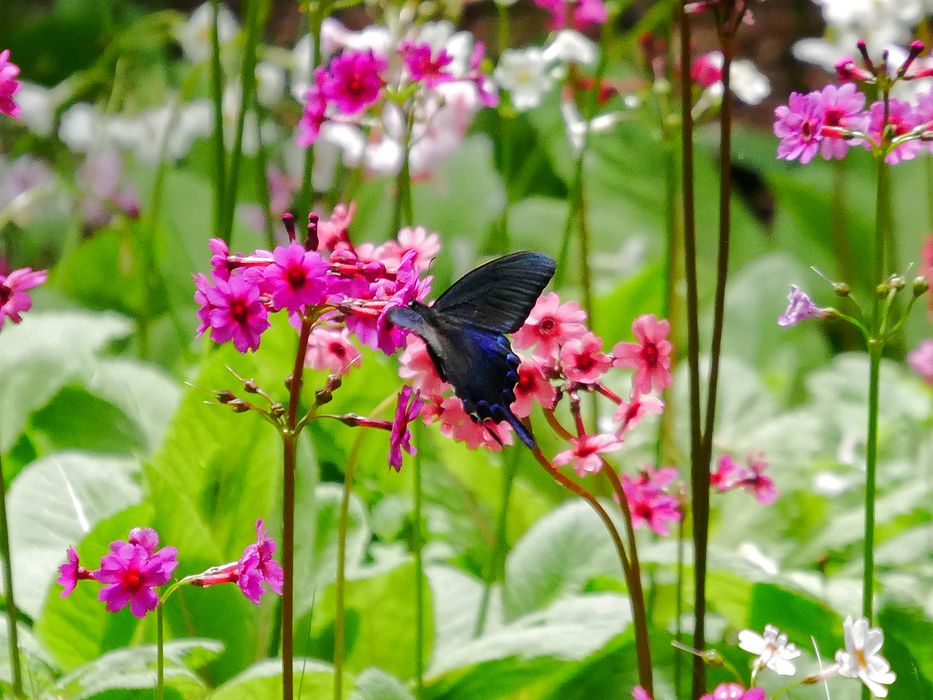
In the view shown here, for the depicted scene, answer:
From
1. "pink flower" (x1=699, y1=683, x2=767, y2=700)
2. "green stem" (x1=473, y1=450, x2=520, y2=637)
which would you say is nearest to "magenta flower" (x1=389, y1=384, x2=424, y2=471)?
"pink flower" (x1=699, y1=683, x2=767, y2=700)

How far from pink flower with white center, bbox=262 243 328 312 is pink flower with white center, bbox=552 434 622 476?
0.20 metres

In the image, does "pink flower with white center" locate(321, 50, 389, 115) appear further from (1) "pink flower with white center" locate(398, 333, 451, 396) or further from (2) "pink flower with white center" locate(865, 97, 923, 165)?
(2) "pink flower with white center" locate(865, 97, 923, 165)

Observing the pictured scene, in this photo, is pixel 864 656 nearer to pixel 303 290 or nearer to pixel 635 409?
pixel 635 409

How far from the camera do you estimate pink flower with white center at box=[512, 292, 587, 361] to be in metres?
0.77

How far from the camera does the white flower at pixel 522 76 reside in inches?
56.1

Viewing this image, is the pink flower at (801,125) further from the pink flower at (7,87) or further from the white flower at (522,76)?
the white flower at (522,76)

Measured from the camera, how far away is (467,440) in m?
0.74

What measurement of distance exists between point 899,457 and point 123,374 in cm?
118

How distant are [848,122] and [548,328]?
0.27 metres

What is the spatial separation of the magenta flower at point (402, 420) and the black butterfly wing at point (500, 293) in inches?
2.3

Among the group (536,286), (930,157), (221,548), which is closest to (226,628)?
(221,548)

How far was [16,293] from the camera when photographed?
0.77m

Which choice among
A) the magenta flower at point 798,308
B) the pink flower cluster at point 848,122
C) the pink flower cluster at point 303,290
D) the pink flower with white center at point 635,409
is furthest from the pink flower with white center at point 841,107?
the pink flower cluster at point 303,290

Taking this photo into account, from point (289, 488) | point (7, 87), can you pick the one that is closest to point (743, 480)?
point (289, 488)
